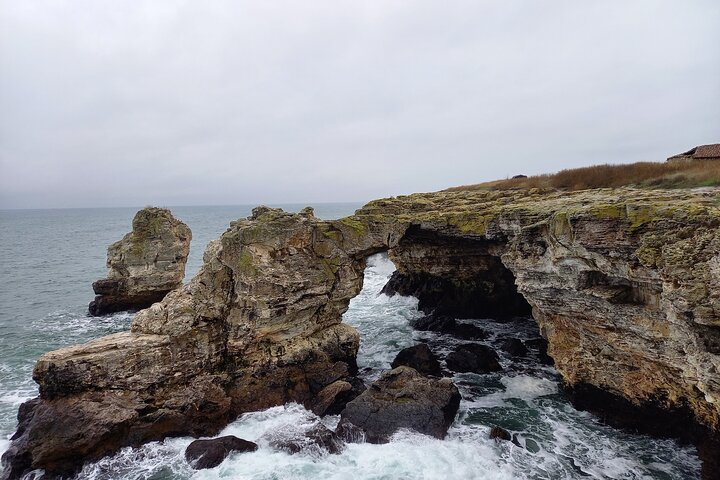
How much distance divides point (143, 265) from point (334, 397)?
25.7 m

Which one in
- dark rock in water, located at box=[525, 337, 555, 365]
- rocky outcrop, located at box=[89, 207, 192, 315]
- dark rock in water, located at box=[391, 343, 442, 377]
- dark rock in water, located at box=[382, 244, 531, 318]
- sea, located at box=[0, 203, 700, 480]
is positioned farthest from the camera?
rocky outcrop, located at box=[89, 207, 192, 315]

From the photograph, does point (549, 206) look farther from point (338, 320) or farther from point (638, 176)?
point (338, 320)

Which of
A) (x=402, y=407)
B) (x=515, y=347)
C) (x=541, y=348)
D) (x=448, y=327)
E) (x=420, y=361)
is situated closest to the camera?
(x=402, y=407)

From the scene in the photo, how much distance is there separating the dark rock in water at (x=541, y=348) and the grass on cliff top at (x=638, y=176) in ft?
32.7

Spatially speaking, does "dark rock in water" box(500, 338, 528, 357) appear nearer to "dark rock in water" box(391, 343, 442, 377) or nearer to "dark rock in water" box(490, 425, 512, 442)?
"dark rock in water" box(391, 343, 442, 377)

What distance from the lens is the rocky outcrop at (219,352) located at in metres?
16.2

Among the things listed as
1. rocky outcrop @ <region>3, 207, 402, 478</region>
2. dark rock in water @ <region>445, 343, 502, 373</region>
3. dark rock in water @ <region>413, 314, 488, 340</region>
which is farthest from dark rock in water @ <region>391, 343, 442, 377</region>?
dark rock in water @ <region>413, 314, 488, 340</region>

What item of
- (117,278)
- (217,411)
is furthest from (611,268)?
(117,278)

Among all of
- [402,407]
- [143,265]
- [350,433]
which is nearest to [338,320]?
[402,407]

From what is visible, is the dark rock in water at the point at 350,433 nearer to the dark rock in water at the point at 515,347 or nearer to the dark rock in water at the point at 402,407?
the dark rock in water at the point at 402,407

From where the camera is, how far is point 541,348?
2491 cm

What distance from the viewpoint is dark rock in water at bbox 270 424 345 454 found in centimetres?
1587

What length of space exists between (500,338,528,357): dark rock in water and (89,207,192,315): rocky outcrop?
28603 mm

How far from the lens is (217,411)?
1820 centimetres
